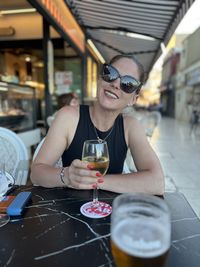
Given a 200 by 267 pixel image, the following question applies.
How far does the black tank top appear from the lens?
1.58 m

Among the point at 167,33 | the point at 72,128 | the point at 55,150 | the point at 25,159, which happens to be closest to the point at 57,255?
the point at 55,150

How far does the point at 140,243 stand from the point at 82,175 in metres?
0.49

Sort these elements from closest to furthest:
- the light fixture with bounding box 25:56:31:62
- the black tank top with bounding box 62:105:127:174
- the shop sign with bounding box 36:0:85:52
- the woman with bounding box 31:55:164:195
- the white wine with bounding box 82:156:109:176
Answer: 1. the white wine with bounding box 82:156:109:176
2. the woman with bounding box 31:55:164:195
3. the black tank top with bounding box 62:105:127:174
4. the shop sign with bounding box 36:0:85:52
5. the light fixture with bounding box 25:56:31:62

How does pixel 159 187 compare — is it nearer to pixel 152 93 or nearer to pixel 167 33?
pixel 167 33

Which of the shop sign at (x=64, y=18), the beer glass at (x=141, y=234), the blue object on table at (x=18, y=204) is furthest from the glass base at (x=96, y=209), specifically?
the shop sign at (x=64, y=18)

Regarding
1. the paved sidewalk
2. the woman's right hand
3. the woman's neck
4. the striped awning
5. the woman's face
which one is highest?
the striped awning

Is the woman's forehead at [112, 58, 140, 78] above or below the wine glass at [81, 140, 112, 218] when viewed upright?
above

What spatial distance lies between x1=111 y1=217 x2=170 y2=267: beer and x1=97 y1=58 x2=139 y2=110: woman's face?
102 centimetres

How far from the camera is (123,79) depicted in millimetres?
1419

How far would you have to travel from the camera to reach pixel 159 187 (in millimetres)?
1194

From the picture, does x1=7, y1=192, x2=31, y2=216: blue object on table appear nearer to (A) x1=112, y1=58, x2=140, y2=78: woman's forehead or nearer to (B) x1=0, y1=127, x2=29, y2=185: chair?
(B) x1=0, y1=127, x2=29, y2=185: chair

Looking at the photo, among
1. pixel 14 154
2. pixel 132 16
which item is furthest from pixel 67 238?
pixel 132 16

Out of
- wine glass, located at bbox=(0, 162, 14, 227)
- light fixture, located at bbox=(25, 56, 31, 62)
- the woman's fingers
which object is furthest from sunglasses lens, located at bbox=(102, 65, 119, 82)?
light fixture, located at bbox=(25, 56, 31, 62)

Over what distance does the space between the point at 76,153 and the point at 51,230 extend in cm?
78
